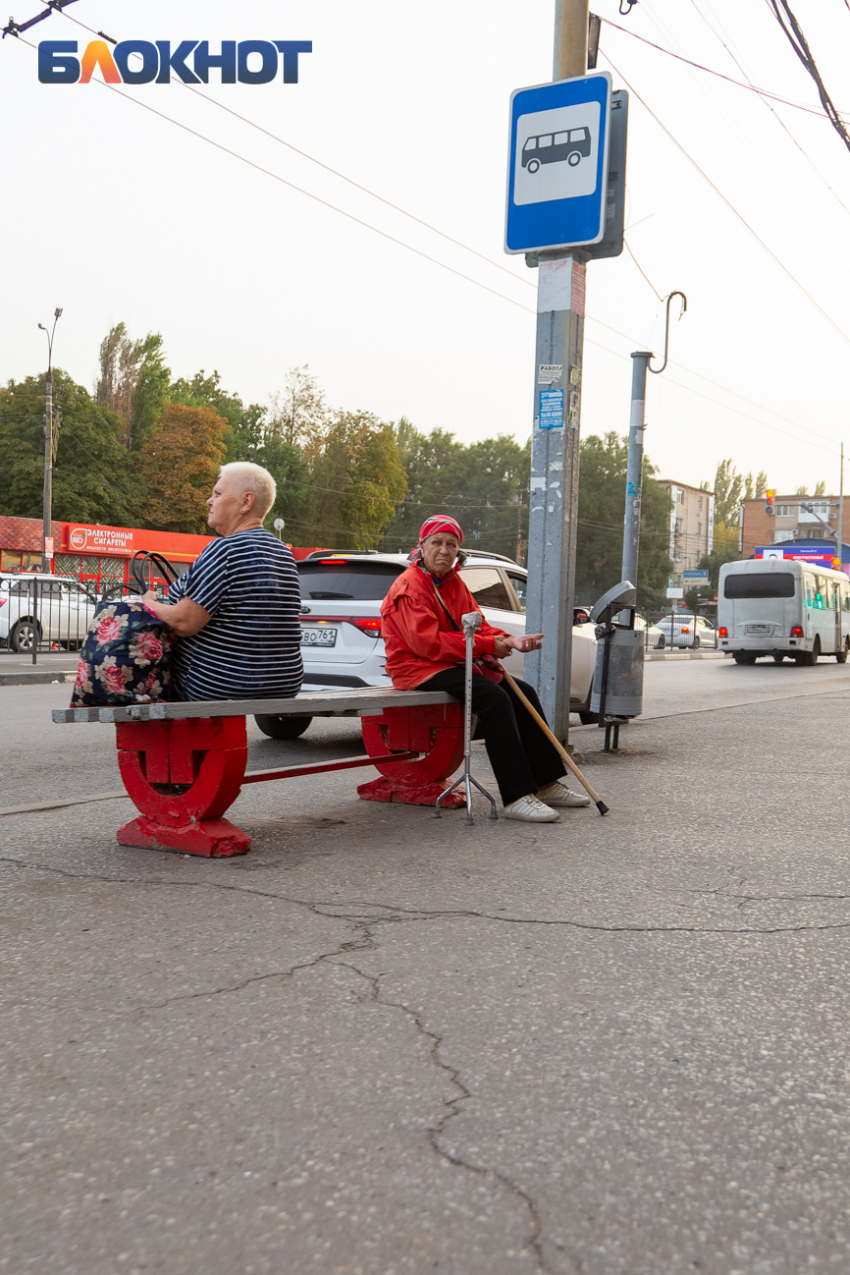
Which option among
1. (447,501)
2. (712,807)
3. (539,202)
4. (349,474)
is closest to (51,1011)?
(712,807)

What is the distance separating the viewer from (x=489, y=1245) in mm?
2029

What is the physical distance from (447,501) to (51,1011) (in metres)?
89.6

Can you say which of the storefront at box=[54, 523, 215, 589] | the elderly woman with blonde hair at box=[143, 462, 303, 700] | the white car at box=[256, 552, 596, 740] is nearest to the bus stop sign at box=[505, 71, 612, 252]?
the white car at box=[256, 552, 596, 740]

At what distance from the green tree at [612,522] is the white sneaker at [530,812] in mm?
75080

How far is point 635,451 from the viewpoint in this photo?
65.1ft

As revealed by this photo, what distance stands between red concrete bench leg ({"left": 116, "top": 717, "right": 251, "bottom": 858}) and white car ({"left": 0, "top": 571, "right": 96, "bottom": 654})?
18.1 meters

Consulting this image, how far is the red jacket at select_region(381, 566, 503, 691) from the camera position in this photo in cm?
634

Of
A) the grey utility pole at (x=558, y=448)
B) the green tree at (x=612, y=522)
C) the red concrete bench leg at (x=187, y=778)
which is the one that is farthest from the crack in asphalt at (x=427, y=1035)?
the green tree at (x=612, y=522)

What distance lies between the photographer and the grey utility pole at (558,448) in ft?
28.4

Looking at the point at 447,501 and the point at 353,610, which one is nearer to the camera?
the point at 353,610

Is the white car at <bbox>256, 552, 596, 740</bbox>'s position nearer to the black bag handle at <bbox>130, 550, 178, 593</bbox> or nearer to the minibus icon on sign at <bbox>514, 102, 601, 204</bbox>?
the minibus icon on sign at <bbox>514, 102, 601, 204</bbox>

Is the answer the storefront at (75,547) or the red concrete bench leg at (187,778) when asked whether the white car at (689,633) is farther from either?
the red concrete bench leg at (187,778)

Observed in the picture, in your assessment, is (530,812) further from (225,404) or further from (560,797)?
(225,404)

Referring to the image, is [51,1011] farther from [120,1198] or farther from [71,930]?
[120,1198]
